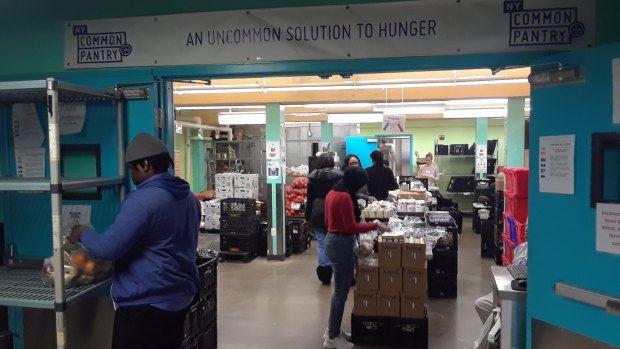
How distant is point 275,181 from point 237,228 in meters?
1.15

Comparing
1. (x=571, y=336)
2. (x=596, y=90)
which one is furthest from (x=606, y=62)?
(x=571, y=336)

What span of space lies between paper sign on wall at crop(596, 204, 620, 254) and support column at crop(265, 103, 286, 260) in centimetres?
654

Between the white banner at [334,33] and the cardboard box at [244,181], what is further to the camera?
the cardboard box at [244,181]

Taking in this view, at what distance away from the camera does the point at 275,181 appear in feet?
27.7

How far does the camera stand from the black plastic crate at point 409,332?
15.1 ft

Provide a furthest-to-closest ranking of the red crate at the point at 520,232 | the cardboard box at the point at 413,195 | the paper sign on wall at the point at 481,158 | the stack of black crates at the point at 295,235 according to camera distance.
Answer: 1. the paper sign on wall at the point at 481,158
2. the stack of black crates at the point at 295,235
3. the cardboard box at the point at 413,195
4. the red crate at the point at 520,232

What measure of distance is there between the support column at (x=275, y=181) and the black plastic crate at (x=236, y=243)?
36 centimetres

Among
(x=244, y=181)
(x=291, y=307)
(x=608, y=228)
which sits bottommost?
(x=291, y=307)

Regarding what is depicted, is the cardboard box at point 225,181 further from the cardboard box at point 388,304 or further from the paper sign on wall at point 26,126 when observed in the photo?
the paper sign on wall at point 26,126

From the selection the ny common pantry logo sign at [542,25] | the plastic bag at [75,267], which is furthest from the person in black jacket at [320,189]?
the plastic bag at [75,267]

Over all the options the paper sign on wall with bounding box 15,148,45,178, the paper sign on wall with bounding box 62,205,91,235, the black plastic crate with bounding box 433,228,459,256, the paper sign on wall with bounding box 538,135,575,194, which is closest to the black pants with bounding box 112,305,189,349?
the paper sign on wall with bounding box 62,205,91,235

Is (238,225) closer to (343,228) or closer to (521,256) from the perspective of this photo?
(343,228)

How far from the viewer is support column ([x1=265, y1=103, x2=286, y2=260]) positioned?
27.7 feet

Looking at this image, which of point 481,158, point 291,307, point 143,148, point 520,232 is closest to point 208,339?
point 291,307
